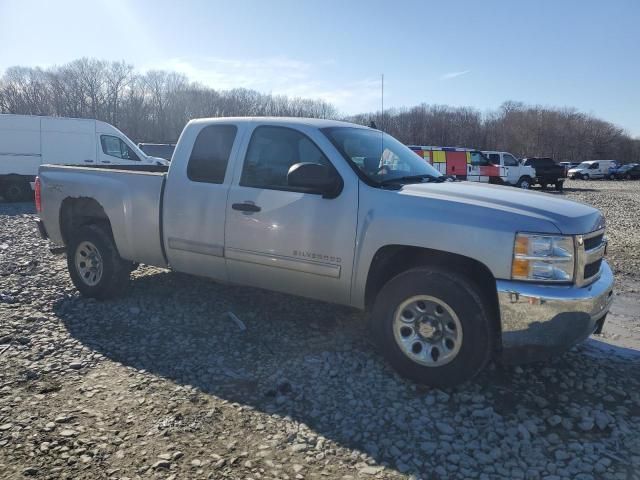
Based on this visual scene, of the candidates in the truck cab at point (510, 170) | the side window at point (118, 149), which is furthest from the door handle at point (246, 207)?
the truck cab at point (510, 170)

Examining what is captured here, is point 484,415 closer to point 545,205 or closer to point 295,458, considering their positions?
point 295,458

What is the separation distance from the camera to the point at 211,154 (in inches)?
187

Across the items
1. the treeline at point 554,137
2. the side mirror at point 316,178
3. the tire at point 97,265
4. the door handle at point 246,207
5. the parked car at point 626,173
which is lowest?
the tire at point 97,265

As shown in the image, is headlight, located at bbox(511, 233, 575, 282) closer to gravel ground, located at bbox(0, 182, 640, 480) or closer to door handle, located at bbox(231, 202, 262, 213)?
gravel ground, located at bbox(0, 182, 640, 480)

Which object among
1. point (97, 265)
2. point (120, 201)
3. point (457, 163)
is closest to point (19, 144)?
point (97, 265)

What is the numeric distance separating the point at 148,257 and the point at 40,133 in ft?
44.2

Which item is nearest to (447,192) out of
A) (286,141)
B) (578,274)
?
(578,274)

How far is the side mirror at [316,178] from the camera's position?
12.6 feet

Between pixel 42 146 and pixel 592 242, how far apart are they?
16.8 meters

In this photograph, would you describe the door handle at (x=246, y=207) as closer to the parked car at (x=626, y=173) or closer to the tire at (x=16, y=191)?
the tire at (x=16, y=191)

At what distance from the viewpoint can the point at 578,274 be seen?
3.33 m

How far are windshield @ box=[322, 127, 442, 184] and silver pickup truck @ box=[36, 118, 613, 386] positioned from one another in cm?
2

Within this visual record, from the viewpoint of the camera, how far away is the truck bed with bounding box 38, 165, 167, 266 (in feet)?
16.4

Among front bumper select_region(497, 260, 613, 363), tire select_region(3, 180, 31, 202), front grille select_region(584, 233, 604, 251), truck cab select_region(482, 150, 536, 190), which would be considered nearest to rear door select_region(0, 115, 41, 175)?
tire select_region(3, 180, 31, 202)
